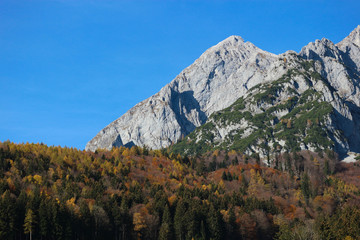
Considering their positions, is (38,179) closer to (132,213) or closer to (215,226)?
(132,213)

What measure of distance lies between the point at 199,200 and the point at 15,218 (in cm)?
7634

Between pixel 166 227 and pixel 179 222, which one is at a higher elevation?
pixel 179 222

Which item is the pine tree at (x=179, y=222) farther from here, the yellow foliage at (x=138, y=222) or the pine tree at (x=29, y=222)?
the pine tree at (x=29, y=222)

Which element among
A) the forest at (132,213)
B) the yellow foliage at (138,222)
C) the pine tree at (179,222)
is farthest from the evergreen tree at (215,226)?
the yellow foliage at (138,222)

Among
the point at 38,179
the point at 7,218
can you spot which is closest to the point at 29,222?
the point at 7,218

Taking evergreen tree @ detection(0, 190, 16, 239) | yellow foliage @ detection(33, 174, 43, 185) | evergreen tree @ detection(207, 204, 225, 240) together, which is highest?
yellow foliage @ detection(33, 174, 43, 185)

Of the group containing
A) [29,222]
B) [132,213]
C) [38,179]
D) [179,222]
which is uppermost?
[38,179]

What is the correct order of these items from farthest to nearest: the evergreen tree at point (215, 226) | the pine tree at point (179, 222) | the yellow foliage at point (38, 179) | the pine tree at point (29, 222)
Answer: the yellow foliage at point (38, 179), the evergreen tree at point (215, 226), the pine tree at point (179, 222), the pine tree at point (29, 222)

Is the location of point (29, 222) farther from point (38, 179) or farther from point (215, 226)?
point (215, 226)

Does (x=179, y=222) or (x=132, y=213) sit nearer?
(x=179, y=222)

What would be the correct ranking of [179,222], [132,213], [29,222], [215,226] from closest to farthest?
[29,222], [179,222], [215,226], [132,213]

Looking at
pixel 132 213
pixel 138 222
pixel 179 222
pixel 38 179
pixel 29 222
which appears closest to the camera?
pixel 29 222

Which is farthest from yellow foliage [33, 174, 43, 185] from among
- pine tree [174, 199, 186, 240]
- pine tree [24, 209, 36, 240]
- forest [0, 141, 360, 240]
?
pine tree [174, 199, 186, 240]

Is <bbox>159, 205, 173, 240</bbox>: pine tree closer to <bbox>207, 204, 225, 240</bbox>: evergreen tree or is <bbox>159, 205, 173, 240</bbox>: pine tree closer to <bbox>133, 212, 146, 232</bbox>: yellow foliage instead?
<bbox>133, 212, 146, 232</bbox>: yellow foliage
